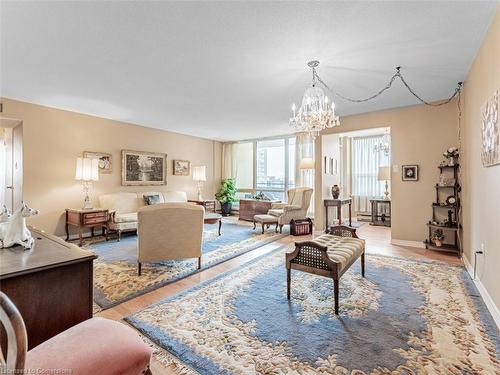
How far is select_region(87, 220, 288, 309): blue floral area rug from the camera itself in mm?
2658

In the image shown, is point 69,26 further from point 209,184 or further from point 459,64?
A: point 209,184

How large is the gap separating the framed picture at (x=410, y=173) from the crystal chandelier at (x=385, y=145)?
1.93 meters

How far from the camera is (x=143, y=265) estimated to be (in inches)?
135

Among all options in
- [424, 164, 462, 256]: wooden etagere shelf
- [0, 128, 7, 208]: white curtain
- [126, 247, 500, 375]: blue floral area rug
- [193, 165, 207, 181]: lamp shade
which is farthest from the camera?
[193, 165, 207, 181]: lamp shade

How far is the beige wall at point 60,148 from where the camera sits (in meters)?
4.36

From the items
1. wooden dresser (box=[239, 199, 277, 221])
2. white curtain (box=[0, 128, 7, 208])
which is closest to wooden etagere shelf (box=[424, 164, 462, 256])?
wooden dresser (box=[239, 199, 277, 221])

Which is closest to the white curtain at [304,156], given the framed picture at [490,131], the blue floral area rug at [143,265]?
the blue floral area rug at [143,265]

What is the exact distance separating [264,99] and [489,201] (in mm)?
3225

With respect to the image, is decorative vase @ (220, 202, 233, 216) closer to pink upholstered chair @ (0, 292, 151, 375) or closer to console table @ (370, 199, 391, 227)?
console table @ (370, 199, 391, 227)

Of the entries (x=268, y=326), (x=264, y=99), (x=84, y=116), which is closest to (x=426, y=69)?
(x=264, y=99)

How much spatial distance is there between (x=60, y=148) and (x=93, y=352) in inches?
194

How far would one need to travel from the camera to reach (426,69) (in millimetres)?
3113

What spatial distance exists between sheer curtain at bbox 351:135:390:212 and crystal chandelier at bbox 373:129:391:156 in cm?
21

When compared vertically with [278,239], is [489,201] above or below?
above
